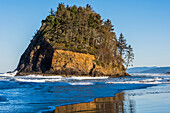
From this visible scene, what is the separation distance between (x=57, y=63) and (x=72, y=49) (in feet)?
22.6

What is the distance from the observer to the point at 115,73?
7181 cm

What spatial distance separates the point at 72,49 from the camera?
63.2 meters

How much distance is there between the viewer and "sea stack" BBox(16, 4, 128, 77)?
60.2m

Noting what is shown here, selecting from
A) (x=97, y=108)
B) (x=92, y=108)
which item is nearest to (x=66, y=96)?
(x=92, y=108)

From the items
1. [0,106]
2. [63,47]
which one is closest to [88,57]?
[63,47]

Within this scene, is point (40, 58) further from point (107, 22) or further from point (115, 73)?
point (107, 22)

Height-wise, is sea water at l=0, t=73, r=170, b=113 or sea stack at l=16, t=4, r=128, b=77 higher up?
sea stack at l=16, t=4, r=128, b=77

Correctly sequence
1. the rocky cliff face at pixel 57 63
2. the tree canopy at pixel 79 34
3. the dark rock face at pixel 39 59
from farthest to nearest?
1. the tree canopy at pixel 79 34
2. the dark rock face at pixel 39 59
3. the rocky cliff face at pixel 57 63

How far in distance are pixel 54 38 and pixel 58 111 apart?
56.3 meters

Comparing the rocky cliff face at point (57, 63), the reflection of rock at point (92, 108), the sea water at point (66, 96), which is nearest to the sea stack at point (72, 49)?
the rocky cliff face at point (57, 63)

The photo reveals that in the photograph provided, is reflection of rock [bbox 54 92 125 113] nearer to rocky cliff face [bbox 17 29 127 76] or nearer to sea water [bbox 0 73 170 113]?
sea water [bbox 0 73 170 113]

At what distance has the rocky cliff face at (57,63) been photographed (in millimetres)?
58938

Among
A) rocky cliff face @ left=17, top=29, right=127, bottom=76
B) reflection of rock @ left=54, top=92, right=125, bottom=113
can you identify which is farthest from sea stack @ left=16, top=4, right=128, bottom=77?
reflection of rock @ left=54, top=92, right=125, bottom=113

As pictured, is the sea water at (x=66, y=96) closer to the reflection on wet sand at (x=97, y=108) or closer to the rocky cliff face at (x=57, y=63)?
the reflection on wet sand at (x=97, y=108)
